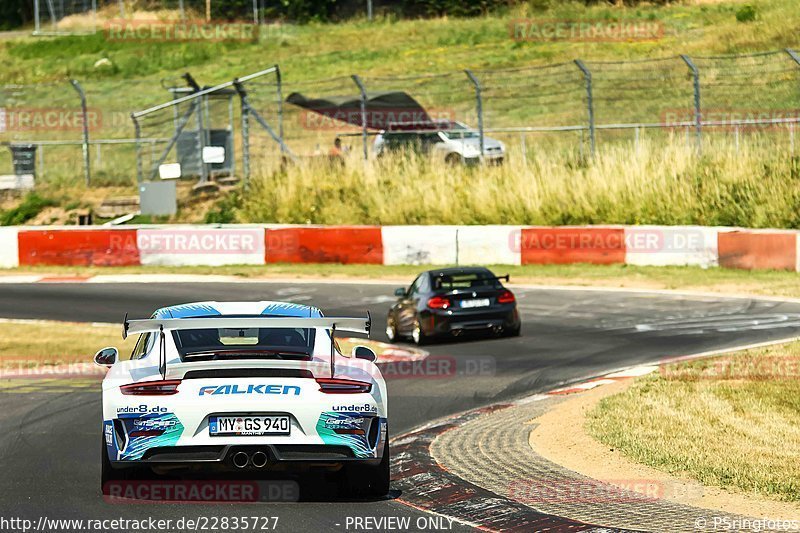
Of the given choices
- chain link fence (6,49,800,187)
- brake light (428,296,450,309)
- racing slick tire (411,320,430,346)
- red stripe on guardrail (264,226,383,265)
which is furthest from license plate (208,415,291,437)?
chain link fence (6,49,800,187)

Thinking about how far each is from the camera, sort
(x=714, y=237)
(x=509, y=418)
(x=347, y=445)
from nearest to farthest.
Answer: (x=347, y=445) → (x=509, y=418) → (x=714, y=237)

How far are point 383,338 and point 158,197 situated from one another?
49.5 ft

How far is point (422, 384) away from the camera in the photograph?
15570 mm

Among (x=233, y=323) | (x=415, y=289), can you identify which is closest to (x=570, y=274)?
(x=415, y=289)

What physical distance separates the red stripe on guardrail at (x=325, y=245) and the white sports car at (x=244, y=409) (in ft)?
64.0

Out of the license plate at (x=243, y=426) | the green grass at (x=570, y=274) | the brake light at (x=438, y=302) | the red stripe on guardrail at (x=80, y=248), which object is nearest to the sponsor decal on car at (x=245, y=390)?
the license plate at (x=243, y=426)

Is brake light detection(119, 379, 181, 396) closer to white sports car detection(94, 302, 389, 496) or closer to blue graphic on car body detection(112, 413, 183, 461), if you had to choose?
white sports car detection(94, 302, 389, 496)

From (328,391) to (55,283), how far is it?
20144 millimetres

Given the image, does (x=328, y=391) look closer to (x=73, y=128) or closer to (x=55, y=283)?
(x=55, y=283)

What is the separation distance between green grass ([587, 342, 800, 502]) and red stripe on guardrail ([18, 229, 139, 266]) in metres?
17.2

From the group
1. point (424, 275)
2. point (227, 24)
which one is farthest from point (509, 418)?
point (227, 24)

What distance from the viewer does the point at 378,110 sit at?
43750mm

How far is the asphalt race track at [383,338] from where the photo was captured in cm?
869

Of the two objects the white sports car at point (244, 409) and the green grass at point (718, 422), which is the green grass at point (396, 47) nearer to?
the green grass at point (718, 422)
